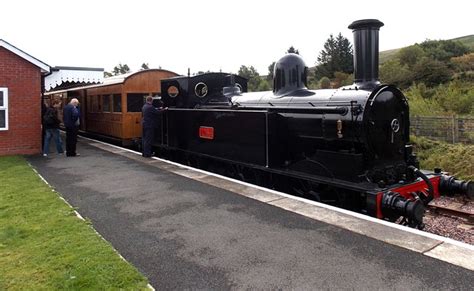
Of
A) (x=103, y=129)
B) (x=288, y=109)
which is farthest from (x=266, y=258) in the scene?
(x=103, y=129)

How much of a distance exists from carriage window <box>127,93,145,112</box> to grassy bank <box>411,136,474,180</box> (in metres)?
9.57

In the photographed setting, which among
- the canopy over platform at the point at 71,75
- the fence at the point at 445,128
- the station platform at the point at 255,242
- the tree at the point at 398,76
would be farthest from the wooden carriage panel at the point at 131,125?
the tree at the point at 398,76

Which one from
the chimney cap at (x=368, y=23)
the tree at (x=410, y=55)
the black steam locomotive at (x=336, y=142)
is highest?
the tree at (x=410, y=55)

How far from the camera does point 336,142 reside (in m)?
6.47

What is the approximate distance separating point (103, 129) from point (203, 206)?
10.8 meters

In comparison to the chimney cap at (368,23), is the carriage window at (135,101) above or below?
below

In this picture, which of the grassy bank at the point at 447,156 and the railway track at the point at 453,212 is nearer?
the railway track at the point at 453,212

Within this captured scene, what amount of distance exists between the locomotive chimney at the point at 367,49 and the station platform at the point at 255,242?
241 centimetres

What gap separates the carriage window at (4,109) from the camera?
11.0 metres

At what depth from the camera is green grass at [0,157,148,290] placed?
11.6ft

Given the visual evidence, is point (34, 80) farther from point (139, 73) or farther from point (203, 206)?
point (203, 206)

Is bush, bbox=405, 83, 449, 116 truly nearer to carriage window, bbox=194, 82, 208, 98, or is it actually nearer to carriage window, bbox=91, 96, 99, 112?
carriage window, bbox=194, 82, 208, 98

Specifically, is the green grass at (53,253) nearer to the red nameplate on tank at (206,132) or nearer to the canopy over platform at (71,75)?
the red nameplate on tank at (206,132)

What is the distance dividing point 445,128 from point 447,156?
2801 millimetres
